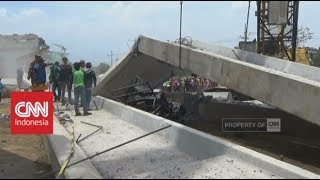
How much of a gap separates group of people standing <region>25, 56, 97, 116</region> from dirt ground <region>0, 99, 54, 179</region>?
8.44 ft

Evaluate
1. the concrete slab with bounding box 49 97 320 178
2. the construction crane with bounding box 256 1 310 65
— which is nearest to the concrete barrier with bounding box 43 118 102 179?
the concrete slab with bounding box 49 97 320 178

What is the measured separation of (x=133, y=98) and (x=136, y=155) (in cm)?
950

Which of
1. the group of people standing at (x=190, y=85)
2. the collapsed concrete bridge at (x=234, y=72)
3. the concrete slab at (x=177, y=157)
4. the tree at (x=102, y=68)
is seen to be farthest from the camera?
the tree at (x=102, y=68)

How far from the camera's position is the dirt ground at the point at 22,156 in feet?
28.1

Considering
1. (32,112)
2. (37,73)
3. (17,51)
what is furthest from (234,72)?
(17,51)

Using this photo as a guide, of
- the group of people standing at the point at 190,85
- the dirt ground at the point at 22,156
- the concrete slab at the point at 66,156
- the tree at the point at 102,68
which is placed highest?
the concrete slab at the point at 66,156

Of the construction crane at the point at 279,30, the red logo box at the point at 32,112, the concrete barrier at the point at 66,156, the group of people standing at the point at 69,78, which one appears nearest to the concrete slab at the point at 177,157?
the concrete barrier at the point at 66,156

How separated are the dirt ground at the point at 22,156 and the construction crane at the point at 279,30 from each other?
1200cm

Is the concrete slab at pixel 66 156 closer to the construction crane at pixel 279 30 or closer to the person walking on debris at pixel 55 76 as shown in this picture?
the person walking on debris at pixel 55 76

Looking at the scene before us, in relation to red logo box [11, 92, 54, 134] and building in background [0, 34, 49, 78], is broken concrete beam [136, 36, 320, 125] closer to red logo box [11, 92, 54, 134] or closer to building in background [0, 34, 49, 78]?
red logo box [11, 92, 54, 134]

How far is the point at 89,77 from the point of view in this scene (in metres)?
16.3

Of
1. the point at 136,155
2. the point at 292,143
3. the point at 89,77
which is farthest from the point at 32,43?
the point at 136,155

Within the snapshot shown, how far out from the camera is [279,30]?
23594mm

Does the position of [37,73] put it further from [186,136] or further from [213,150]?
[213,150]
